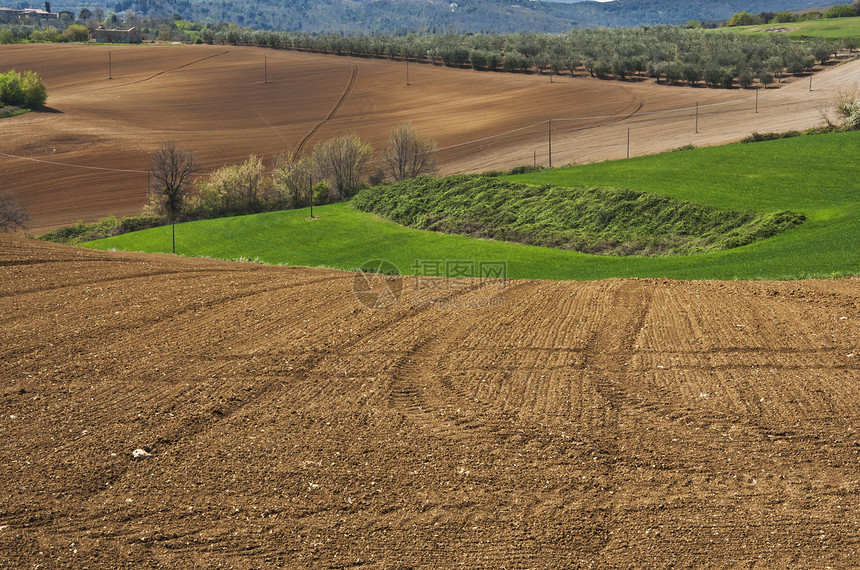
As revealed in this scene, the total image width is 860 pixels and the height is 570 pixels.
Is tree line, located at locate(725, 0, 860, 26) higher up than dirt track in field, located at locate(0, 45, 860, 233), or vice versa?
tree line, located at locate(725, 0, 860, 26)

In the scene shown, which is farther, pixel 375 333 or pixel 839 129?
pixel 839 129

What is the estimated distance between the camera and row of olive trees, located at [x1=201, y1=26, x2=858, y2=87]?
95375 millimetres

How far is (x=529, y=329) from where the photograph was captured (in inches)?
612

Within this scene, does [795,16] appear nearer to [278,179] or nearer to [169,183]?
[278,179]

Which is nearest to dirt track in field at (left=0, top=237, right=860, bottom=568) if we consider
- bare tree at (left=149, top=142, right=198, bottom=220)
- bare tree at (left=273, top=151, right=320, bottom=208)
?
bare tree at (left=149, top=142, right=198, bottom=220)

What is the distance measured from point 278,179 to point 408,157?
12.1 m

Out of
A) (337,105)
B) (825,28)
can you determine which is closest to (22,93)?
(337,105)

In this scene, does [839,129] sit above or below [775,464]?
above

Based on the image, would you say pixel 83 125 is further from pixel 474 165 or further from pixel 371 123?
pixel 474 165

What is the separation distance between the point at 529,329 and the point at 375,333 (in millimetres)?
3250

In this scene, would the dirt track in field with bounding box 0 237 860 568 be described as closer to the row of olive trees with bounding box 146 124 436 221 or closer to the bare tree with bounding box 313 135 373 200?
the row of olive trees with bounding box 146 124 436 221

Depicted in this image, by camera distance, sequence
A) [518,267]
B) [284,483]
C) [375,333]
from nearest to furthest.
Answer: [284,483] → [375,333] → [518,267]

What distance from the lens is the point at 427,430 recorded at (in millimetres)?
11234

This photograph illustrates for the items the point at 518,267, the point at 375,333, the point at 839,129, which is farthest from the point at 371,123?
the point at 375,333
